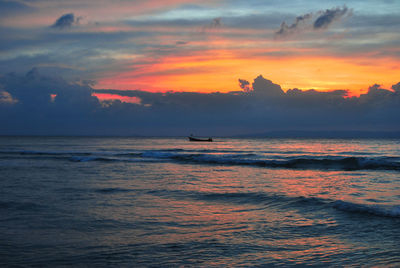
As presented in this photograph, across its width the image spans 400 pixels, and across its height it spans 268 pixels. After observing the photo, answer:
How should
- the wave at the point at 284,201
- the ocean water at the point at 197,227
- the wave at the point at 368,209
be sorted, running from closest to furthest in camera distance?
the ocean water at the point at 197,227 < the wave at the point at 368,209 < the wave at the point at 284,201

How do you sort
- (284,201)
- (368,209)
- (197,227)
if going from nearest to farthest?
(197,227)
(368,209)
(284,201)

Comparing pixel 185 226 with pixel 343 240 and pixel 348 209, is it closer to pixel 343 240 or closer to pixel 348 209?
pixel 343 240

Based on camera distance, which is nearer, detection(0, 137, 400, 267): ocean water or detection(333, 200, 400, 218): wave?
detection(0, 137, 400, 267): ocean water

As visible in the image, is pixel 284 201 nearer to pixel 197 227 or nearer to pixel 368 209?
pixel 368 209

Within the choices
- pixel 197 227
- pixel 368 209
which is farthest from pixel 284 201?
pixel 197 227

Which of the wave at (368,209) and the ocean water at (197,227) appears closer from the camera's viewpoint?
the ocean water at (197,227)

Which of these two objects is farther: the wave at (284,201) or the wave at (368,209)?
the wave at (284,201)

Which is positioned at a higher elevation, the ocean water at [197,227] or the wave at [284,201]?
the ocean water at [197,227]

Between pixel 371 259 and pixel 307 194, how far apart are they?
8.78m

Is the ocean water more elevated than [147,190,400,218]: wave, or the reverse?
the ocean water

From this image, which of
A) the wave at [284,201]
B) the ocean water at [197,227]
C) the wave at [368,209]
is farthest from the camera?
the wave at [284,201]

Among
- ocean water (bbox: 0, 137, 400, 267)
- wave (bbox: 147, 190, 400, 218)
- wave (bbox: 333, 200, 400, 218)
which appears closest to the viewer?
ocean water (bbox: 0, 137, 400, 267)

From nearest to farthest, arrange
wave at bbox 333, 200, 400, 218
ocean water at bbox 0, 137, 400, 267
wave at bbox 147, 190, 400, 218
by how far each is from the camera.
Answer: ocean water at bbox 0, 137, 400, 267
wave at bbox 333, 200, 400, 218
wave at bbox 147, 190, 400, 218

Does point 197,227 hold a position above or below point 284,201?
above
